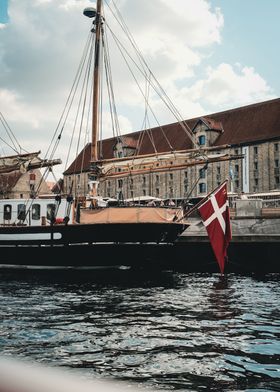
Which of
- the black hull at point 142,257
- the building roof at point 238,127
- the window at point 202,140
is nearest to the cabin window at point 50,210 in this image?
the black hull at point 142,257

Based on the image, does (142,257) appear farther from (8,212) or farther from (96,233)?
(8,212)

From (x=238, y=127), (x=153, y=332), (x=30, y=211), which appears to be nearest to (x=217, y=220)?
(x=153, y=332)

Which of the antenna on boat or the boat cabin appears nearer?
the boat cabin

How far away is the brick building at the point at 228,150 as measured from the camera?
52875mm

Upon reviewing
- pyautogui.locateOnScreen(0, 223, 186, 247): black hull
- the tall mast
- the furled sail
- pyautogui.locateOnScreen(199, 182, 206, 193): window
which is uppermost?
the tall mast

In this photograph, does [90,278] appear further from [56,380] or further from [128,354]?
[56,380]

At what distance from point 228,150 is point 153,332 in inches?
2033

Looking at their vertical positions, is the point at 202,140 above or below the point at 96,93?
above

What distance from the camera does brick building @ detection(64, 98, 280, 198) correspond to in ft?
173

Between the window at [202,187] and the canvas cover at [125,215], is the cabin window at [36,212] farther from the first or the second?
the window at [202,187]

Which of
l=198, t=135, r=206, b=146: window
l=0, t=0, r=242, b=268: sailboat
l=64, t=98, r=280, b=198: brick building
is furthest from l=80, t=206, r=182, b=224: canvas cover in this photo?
l=198, t=135, r=206, b=146: window

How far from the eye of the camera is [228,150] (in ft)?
190

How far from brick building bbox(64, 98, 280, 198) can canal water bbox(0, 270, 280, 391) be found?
33414 mm

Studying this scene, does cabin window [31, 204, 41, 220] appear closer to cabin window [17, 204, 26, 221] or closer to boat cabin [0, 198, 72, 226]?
boat cabin [0, 198, 72, 226]
